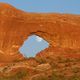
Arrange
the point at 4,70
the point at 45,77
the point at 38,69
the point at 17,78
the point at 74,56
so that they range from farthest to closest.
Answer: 1. the point at 74,56
2. the point at 4,70
3. the point at 38,69
4. the point at 17,78
5. the point at 45,77

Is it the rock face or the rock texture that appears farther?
the rock face

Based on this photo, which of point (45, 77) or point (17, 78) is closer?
point (45, 77)

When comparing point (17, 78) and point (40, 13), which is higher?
point (40, 13)

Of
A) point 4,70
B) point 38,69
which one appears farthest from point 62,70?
point 4,70

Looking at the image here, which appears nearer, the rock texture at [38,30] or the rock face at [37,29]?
the rock texture at [38,30]

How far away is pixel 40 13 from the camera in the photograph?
2132 inches

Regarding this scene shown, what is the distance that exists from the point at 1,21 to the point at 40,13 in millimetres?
5428

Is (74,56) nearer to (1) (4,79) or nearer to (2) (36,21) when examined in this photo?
(2) (36,21)

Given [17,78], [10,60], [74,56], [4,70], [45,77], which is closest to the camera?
[45,77]

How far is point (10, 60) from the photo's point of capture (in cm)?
4994

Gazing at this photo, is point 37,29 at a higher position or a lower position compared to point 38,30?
higher

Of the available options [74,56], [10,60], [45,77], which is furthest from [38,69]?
[10,60]

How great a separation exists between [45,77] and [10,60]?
2257 cm

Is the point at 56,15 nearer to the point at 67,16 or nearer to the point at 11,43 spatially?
the point at 67,16
